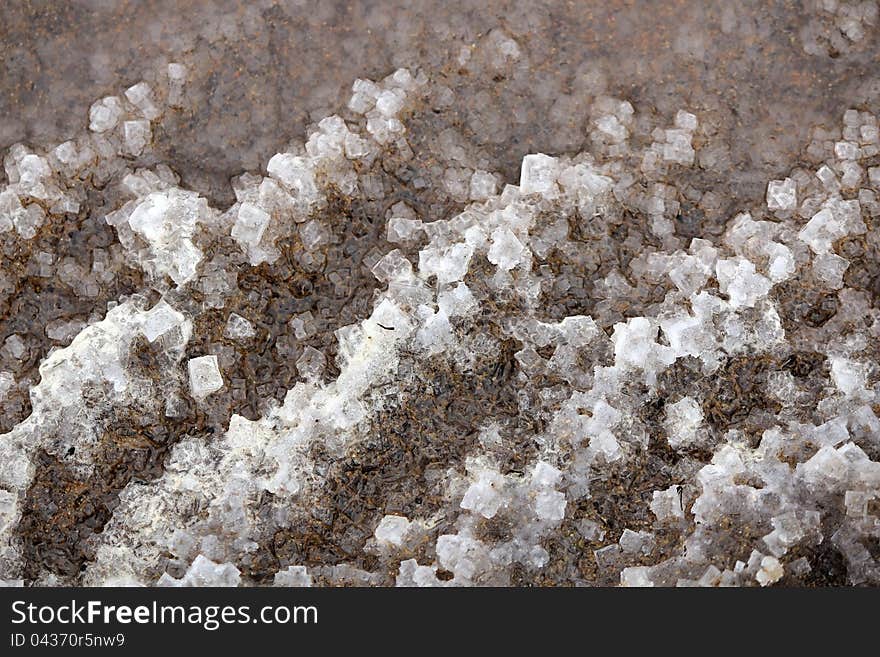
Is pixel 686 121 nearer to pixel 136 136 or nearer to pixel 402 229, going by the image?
pixel 402 229

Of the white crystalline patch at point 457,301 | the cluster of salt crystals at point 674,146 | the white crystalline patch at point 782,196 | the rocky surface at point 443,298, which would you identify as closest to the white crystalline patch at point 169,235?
the rocky surface at point 443,298

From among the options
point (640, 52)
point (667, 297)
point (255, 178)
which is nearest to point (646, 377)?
point (667, 297)

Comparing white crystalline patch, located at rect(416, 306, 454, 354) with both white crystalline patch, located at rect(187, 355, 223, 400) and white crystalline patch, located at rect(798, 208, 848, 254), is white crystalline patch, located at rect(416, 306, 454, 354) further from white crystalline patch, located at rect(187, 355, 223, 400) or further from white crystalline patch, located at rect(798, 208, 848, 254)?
white crystalline patch, located at rect(798, 208, 848, 254)

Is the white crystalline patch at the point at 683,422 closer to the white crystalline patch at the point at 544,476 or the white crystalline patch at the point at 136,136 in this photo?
the white crystalline patch at the point at 544,476

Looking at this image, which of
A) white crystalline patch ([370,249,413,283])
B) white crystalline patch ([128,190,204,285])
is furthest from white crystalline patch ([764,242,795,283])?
white crystalline patch ([128,190,204,285])

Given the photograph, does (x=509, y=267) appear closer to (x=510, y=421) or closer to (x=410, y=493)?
(x=510, y=421)

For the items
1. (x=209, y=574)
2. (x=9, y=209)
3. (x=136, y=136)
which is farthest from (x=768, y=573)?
(x=9, y=209)
